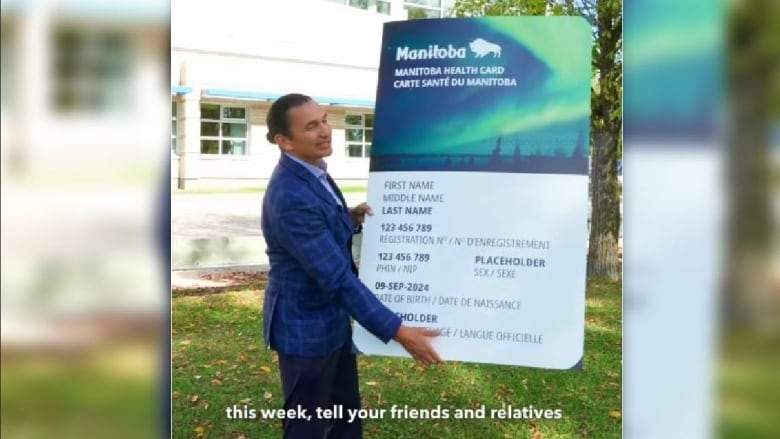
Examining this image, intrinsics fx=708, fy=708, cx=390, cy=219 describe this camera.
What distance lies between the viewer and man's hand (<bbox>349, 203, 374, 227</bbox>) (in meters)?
2.90

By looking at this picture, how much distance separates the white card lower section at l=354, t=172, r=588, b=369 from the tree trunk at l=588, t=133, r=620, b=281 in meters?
0.55

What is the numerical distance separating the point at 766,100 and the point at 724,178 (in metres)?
0.36

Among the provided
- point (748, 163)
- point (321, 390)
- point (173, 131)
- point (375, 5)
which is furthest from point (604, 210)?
point (173, 131)

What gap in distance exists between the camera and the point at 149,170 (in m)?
3.02

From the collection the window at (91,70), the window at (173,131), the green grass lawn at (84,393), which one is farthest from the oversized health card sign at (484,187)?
the window at (91,70)

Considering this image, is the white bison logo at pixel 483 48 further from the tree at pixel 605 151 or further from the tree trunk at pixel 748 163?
the tree trunk at pixel 748 163

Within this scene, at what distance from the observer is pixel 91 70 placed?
3117 mm

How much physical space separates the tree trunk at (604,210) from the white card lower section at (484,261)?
547 mm

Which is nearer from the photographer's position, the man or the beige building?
the man

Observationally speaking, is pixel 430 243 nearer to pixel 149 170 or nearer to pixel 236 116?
pixel 236 116

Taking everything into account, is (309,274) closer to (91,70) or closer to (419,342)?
(419,342)

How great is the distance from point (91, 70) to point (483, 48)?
1.71 meters

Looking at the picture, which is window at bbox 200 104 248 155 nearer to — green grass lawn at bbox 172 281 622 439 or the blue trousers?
green grass lawn at bbox 172 281 622 439

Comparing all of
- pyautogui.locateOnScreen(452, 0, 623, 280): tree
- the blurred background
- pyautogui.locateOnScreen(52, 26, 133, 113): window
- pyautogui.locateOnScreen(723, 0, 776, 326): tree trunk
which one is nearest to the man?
the blurred background
